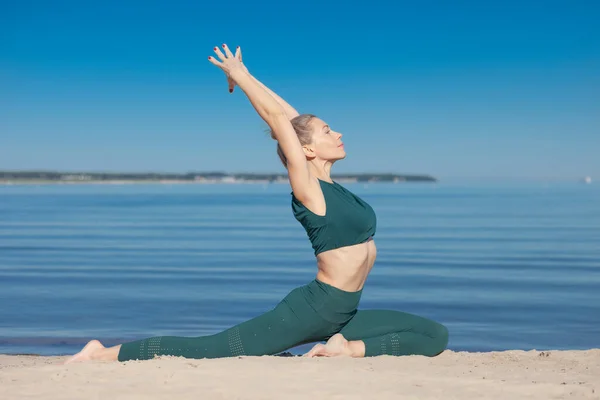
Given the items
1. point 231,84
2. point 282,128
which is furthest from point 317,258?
point 231,84

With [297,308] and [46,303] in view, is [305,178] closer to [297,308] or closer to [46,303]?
[297,308]

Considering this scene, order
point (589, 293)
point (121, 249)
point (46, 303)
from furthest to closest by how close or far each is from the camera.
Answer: point (121, 249), point (589, 293), point (46, 303)

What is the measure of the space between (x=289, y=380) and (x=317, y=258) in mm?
1012

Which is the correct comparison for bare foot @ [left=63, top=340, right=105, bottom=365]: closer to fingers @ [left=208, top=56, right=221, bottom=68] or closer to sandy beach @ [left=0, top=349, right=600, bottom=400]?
sandy beach @ [left=0, top=349, right=600, bottom=400]

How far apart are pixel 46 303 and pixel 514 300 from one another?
7.14 m

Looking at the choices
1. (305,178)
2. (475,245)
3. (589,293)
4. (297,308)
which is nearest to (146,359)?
Result: (297,308)

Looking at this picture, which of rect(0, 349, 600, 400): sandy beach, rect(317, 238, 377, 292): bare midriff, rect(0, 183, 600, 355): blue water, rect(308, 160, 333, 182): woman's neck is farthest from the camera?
rect(0, 183, 600, 355): blue water

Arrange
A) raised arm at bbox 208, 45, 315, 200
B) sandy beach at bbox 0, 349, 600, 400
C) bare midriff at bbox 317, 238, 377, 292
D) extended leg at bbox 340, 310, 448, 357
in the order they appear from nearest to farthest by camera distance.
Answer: sandy beach at bbox 0, 349, 600, 400 → raised arm at bbox 208, 45, 315, 200 → bare midriff at bbox 317, 238, 377, 292 → extended leg at bbox 340, 310, 448, 357

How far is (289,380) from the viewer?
4949 millimetres

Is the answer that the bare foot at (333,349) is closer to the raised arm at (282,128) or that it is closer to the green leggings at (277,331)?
the green leggings at (277,331)

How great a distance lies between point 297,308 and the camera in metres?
5.66

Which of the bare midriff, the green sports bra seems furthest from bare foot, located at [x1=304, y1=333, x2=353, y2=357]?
the green sports bra

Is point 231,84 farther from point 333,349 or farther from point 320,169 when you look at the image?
point 333,349

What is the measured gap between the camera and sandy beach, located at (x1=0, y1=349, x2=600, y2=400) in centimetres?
462
